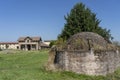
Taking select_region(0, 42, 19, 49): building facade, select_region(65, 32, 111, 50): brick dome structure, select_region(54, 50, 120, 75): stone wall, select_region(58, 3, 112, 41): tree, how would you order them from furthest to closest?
select_region(0, 42, 19, 49): building facade, select_region(58, 3, 112, 41): tree, select_region(65, 32, 111, 50): brick dome structure, select_region(54, 50, 120, 75): stone wall

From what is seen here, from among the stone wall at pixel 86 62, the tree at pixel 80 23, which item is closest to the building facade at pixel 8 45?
the tree at pixel 80 23

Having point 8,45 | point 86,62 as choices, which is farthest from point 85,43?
point 8,45

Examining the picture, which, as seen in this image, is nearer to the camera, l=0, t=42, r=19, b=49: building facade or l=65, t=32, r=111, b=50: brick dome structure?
l=65, t=32, r=111, b=50: brick dome structure

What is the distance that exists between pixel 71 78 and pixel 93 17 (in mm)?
45643

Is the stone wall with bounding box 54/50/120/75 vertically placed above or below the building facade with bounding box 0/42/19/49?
below

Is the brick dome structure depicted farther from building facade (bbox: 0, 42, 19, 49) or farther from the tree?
building facade (bbox: 0, 42, 19, 49)

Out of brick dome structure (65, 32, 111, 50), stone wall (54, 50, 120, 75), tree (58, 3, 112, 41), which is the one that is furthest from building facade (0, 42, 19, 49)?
stone wall (54, 50, 120, 75)

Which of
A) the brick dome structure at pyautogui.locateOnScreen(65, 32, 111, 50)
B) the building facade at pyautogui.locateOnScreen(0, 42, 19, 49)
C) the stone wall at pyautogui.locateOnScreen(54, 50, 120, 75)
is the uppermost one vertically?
the building facade at pyautogui.locateOnScreen(0, 42, 19, 49)

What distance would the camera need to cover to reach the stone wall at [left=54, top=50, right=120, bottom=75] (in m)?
17.7

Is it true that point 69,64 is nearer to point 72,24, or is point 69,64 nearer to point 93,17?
point 72,24

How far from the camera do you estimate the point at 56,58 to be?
19.2m

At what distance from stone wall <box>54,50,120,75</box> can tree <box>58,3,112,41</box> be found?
36.1 metres

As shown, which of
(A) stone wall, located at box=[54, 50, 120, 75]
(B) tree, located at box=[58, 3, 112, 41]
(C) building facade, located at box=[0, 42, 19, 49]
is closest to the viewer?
(A) stone wall, located at box=[54, 50, 120, 75]

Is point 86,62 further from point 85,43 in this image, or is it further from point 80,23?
point 80,23
